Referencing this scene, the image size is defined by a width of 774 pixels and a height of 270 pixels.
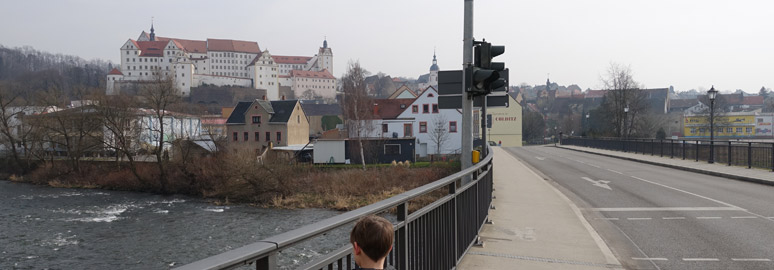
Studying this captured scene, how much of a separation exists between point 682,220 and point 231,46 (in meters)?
169

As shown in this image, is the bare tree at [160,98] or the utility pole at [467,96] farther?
the bare tree at [160,98]

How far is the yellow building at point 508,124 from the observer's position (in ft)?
275

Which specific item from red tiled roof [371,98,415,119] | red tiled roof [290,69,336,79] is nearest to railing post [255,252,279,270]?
red tiled roof [371,98,415,119]

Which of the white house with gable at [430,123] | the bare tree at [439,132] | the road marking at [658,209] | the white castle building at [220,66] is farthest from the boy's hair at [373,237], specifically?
the white castle building at [220,66]

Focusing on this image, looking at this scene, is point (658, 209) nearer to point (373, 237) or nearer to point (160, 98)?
point (373, 237)

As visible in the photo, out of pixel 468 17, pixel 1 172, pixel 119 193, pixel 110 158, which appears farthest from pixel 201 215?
pixel 1 172

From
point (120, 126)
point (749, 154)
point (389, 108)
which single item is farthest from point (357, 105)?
point (749, 154)

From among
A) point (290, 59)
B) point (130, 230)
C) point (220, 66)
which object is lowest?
point (130, 230)

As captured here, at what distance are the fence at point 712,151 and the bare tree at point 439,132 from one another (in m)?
20.6

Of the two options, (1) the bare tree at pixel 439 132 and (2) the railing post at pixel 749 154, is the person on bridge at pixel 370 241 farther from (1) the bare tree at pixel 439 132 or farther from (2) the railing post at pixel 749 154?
(1) the bare tree at pixel 439 132

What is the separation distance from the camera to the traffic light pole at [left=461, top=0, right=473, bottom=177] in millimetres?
8609

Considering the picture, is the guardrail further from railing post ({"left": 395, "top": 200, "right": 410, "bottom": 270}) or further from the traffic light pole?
the traffic light pole

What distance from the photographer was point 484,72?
828cm

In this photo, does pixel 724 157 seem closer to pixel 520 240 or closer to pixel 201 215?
pixel 520 240
